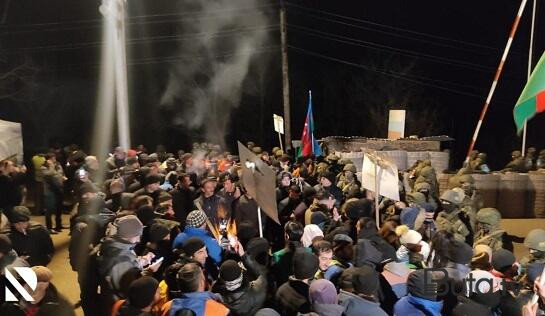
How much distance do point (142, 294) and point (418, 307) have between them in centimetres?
194

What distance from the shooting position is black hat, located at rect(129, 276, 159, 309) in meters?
3.59

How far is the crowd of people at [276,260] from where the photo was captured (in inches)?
147

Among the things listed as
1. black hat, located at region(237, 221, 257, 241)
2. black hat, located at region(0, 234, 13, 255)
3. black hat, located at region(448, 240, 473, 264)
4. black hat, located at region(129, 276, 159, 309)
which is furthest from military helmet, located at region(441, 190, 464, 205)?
black hat, located at region(0, 234, 13, 255)

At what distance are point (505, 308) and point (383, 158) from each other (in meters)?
3.43

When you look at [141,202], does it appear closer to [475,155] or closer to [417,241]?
[417,241]

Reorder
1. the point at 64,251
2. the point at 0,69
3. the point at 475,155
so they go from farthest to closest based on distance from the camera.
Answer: the point at 0,69 → the point at 475,155 → the point at 64,251

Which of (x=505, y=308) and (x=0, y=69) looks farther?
(x=0, y=69)

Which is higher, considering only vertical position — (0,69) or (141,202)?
(0,69)

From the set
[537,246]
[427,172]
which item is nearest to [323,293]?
[537,246]

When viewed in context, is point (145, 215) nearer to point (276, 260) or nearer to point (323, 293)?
point (276, 260)

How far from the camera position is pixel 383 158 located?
7145 millimetres

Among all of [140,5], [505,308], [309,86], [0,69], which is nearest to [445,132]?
[309,86]

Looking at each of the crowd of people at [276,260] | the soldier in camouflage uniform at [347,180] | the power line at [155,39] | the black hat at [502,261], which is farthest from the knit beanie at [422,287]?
the power line at [155,39]

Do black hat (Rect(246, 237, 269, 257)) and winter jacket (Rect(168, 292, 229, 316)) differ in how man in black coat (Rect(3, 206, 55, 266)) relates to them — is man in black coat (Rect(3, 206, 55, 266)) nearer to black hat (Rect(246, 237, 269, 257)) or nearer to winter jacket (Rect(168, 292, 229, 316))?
black hat (Rect(246, 237, 269, 257))
